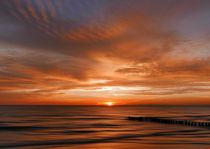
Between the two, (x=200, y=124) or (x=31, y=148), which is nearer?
(x=31, y=148)

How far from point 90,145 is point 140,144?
7474mm

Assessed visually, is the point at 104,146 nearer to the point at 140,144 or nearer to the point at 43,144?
the point at 140,144

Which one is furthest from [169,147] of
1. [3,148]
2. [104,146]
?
[3,148]

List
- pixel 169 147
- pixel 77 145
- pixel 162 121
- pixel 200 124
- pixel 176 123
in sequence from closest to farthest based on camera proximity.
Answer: pixel 169 147, pixel 77 145, pixel 200 124, pixel 176 123, pixel 162 121

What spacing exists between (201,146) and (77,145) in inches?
700

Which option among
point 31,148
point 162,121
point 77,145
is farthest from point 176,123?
point 31,148

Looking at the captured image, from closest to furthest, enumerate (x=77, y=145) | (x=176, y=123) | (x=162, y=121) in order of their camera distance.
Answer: (x=77, y=145), (x=176, y=123), (x=162, y=121)

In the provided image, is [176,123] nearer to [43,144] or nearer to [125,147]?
[125,147]

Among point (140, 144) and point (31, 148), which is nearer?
point (31, 148)

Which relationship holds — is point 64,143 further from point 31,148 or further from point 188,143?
point 188,143

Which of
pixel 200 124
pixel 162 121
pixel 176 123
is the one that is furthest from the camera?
pixel 162 121

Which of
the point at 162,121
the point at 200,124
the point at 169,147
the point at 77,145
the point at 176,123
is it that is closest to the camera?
the point at 169,147

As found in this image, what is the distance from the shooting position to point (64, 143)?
111 feet

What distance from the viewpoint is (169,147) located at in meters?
29.8
